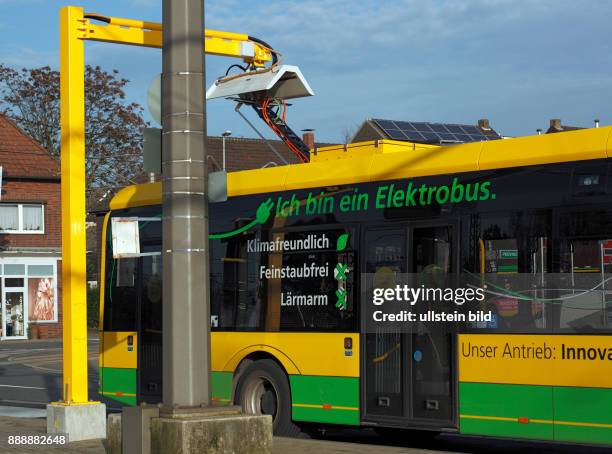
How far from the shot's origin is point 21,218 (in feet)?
175

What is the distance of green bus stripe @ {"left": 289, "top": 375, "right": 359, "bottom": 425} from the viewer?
12.9 meters

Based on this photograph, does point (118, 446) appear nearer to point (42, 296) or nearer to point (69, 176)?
point (69, 176)

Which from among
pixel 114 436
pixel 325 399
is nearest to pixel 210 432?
pixel 114 436

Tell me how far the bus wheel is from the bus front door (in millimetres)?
1377

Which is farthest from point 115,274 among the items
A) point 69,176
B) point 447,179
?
point 447,179

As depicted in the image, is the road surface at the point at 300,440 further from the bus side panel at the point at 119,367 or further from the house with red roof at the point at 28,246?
the house with red roof at the point at 28,246

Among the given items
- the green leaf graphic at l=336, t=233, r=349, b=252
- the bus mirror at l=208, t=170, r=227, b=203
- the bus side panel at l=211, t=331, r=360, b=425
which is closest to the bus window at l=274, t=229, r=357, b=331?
the green leaf graphic at l=336, t=233, r=349, b=252

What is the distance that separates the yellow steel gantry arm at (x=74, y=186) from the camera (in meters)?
13.1

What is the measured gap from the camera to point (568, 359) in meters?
10.7

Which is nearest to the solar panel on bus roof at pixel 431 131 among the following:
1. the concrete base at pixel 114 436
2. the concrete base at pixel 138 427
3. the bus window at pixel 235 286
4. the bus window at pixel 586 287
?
the bus window at pixel 235 286

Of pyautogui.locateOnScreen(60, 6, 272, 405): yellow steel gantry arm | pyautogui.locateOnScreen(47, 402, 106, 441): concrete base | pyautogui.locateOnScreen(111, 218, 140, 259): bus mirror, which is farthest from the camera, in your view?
pyautogui.locateOnScreen(60, 6, 272, 405): yellow steel gantry arm

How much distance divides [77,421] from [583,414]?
5.59m

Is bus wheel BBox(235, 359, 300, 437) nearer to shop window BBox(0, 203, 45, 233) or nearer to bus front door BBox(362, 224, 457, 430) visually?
bus front door BBox(362, 224, 457, 430)

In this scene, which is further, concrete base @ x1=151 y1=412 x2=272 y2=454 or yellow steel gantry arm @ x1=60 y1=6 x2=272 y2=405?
yellow steel gantry arm @ x1=60 y1=6 x2=272 y2=405
